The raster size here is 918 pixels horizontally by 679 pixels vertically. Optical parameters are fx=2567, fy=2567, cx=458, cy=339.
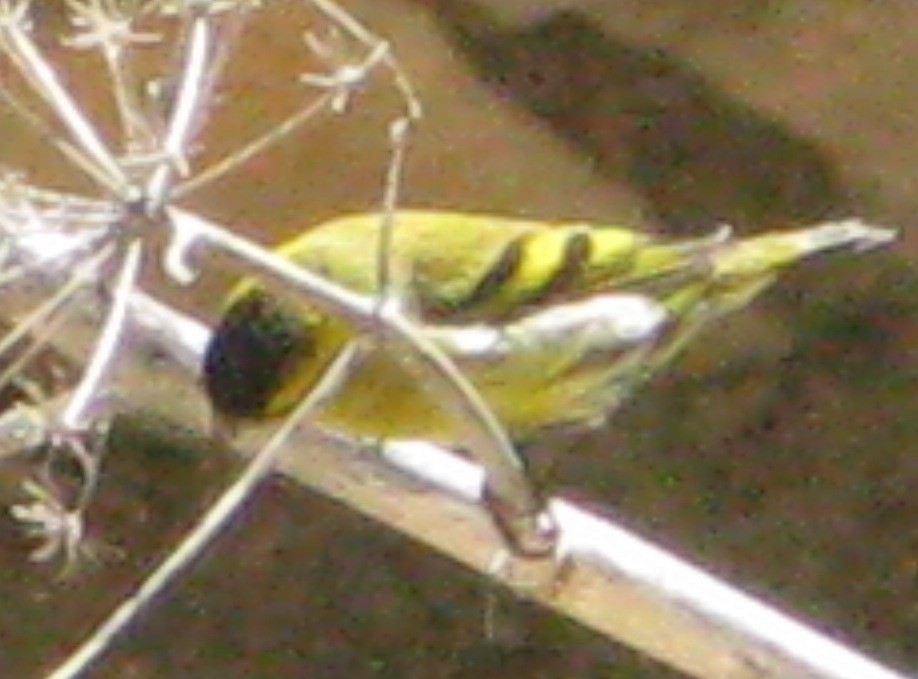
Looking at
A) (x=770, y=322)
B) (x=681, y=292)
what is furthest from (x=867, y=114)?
(x=681, y=292)

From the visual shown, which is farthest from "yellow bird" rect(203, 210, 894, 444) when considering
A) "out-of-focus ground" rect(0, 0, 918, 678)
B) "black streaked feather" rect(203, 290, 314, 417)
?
"out-of-focus ground" rect(0, 0, 918, 678)

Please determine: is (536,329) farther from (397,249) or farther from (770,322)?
(770,322)

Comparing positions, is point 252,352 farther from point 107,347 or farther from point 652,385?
point 652,385

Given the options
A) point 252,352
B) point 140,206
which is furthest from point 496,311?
point 140,206

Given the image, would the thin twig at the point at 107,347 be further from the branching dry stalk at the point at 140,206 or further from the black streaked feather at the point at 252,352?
the black streaked feather at the point at 252,352

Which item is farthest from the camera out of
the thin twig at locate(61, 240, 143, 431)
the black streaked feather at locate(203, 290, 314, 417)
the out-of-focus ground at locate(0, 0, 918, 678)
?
the out-of-focus ground at locate(0, 0, 918, 678)

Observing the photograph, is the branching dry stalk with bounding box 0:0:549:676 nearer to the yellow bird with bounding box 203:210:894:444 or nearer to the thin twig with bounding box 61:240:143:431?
the thin twig with bounding box 61:240:143:431
